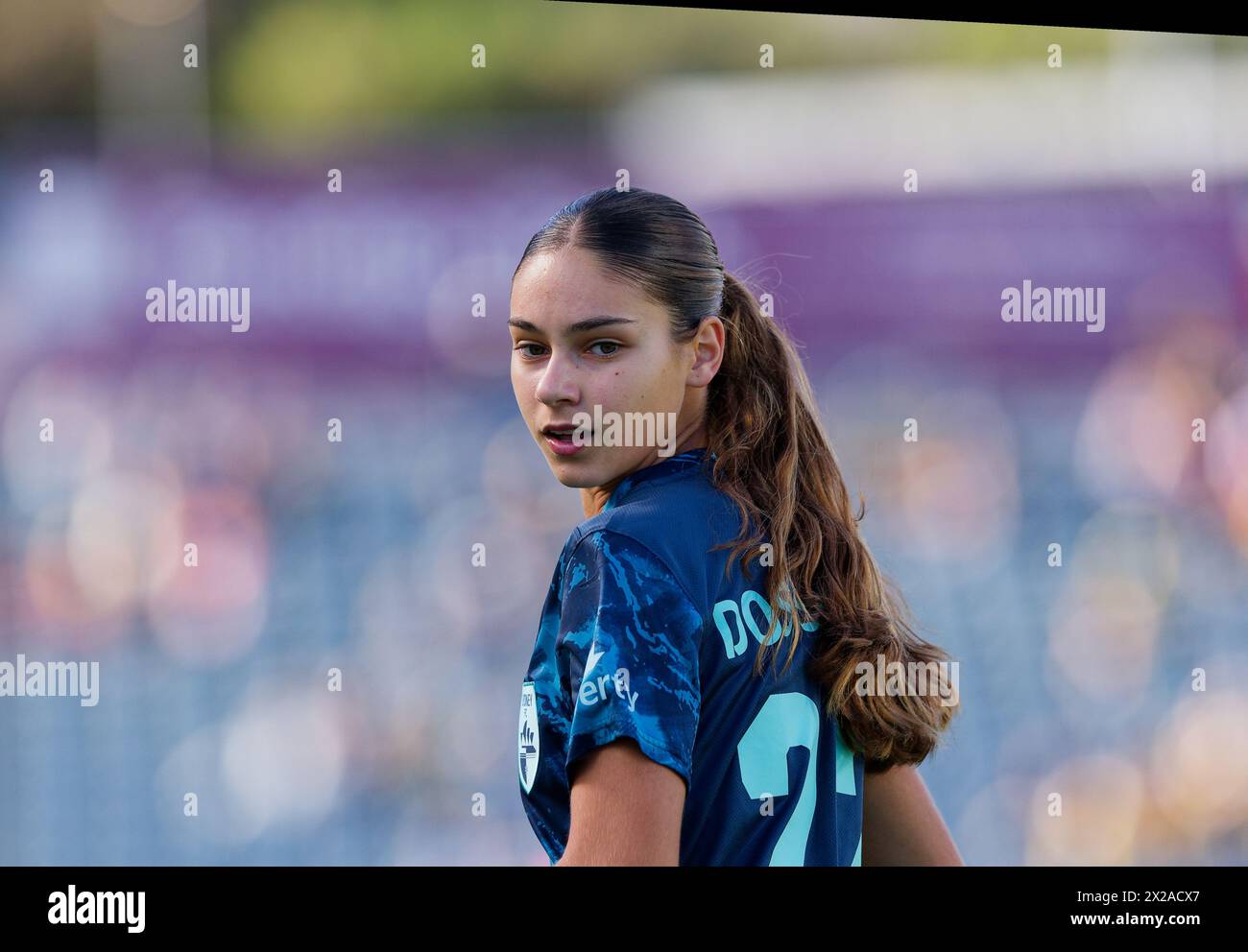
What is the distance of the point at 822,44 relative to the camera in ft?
13.6

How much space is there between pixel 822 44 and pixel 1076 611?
6.28 ft

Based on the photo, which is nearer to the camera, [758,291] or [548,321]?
[548,321]

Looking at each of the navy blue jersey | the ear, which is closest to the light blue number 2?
the navy blue jersey

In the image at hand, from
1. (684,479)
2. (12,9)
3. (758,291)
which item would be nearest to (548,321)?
(684,479)

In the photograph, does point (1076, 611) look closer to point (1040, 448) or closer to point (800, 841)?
point (1040, 448)

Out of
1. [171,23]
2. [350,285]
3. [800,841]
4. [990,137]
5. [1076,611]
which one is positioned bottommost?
[800,841]

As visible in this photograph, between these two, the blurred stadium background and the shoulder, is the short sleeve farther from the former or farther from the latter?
the blurred stadium background

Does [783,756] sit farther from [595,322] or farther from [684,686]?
[595,322]

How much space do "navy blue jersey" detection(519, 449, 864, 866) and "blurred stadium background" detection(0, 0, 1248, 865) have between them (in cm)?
260

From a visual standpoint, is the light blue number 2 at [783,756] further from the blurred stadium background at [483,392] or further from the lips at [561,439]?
the blurred stadium background at [483,392]

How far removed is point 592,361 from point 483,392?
280 cm

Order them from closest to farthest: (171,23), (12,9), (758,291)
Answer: (758,291), (171,23), (12,9)

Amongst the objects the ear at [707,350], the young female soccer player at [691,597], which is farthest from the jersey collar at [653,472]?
the ear at [707,350]

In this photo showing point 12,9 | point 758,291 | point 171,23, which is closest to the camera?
point 758,291
